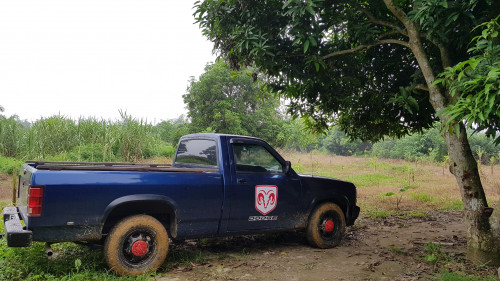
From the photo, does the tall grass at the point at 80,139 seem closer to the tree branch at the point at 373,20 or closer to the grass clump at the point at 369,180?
the grass clump at the point at 369,180

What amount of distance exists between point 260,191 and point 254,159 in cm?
52

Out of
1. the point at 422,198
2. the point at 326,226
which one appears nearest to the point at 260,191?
the point at 326,226

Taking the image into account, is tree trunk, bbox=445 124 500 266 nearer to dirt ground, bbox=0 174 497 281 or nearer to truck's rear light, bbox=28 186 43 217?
dirt ground, bbox=0 174 497 281

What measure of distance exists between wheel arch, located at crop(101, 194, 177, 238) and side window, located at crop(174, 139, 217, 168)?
987 mm

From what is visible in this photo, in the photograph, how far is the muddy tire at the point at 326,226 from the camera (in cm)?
636

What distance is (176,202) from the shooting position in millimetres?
4969

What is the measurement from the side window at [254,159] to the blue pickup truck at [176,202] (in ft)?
0.06

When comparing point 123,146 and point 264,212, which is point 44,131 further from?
point 264,212

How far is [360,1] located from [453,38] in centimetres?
227

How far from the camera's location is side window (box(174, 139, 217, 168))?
5793 mm

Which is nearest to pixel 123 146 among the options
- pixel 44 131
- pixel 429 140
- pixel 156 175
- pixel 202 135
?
pixel 44 131

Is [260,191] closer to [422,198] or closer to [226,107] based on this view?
[422,198]

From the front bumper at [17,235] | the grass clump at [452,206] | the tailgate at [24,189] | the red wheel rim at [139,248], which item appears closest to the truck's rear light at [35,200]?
the front bumper at [17,235]

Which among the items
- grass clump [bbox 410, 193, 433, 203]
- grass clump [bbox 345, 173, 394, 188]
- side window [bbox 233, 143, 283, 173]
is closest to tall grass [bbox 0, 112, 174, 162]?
grass clump [bbox 345, 173, 394, 188]
